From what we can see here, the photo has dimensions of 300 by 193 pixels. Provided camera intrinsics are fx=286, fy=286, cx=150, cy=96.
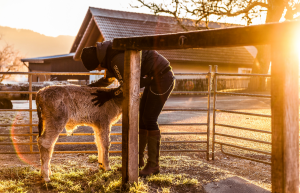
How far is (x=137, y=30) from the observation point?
22406mm

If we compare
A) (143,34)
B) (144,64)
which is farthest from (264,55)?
(144,64)

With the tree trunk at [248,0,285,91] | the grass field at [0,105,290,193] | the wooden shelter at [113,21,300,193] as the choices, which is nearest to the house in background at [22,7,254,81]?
the tree trunk at [248,0,285,91]

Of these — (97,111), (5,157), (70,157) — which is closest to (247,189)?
(97,111)

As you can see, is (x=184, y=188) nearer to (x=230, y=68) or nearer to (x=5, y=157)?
(x=5, y=157)

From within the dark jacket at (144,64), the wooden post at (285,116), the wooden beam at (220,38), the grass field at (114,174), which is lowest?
the grass field at (114,174)

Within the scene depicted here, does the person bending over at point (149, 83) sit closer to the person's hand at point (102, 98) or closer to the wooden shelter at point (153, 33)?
the person's hand at point (102, 98)

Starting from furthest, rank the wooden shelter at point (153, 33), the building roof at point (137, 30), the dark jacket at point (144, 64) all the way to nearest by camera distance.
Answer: the wooden shelter at point (153, 33) → the building roof at point (137, 30) → the dark jacket at point (144, 64)

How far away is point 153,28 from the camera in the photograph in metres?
23.8

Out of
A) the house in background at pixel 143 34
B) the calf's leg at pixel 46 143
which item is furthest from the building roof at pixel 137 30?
the calf's leg at pixel 46 143

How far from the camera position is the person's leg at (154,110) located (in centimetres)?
358

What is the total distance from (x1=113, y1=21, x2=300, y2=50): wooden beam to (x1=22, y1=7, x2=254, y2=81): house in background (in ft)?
55.1

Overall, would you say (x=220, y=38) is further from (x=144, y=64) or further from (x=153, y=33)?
(x=153, y=33)

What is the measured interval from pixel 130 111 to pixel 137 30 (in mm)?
20020

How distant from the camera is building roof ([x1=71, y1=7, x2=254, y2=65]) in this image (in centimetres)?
2075
